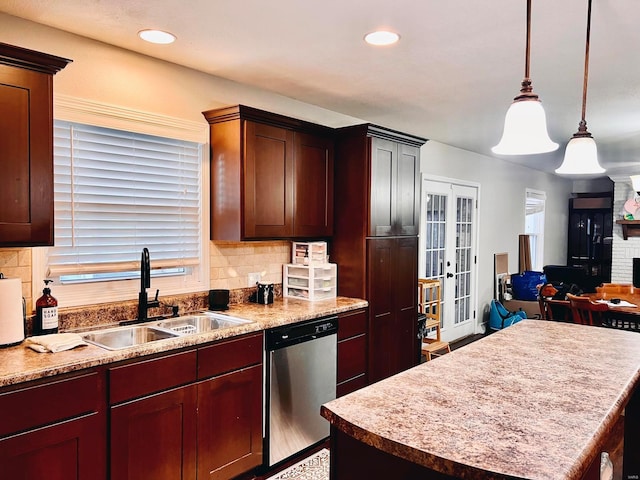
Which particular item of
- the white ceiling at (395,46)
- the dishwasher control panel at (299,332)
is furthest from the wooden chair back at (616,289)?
the dishwasher control panel at (299,332)

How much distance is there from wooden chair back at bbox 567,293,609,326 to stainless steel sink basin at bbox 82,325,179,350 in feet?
11.6

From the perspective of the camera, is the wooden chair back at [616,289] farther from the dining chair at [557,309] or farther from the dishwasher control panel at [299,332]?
the dishwasher control panel at [299,332]

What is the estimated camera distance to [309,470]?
2.91 meters

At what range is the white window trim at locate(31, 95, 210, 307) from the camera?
8.29 ft

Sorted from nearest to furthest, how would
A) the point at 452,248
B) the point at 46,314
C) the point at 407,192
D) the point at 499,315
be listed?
the point at 46,314
the point at 407,192
the point at 452,248
the point at 499,315

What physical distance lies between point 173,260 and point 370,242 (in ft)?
4.84

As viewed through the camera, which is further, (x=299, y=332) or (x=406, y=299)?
(x=406, y=299)

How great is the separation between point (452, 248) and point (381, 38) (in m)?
3.93

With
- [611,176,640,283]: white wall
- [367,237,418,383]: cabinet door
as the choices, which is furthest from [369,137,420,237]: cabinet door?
[611,176,640,283]: white wall

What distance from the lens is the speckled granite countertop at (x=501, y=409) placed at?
1.17m

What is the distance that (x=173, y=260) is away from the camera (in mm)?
3133

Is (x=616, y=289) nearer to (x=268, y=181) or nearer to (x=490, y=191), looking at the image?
(x=490, y=191)

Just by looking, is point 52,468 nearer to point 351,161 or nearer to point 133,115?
point 133,115

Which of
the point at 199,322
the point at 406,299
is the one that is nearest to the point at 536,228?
the point at 406,299
